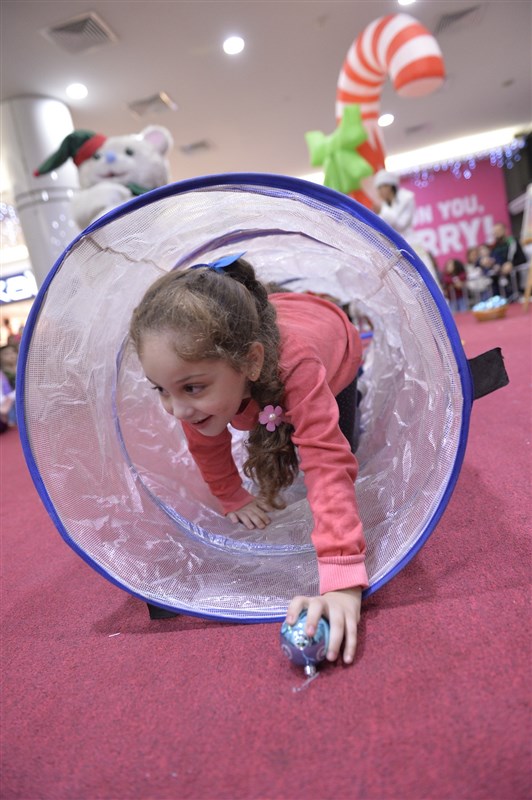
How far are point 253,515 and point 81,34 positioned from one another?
3465 mm

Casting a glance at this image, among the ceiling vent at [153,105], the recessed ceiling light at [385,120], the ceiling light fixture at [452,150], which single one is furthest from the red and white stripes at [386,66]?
the ceiling light fixture at [452,150]

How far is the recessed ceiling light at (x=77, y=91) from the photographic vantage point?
395 centimetres

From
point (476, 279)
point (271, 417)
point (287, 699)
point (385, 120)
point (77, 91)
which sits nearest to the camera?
point (287, 699)

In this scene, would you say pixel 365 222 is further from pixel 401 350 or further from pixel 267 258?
pixel 267 258

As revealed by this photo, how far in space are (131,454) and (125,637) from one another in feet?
1.54

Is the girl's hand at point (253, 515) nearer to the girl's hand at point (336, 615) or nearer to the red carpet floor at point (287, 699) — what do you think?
the red carpet floor at point (287, 699)

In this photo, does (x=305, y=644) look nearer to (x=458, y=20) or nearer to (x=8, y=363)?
(x=8, y=363)

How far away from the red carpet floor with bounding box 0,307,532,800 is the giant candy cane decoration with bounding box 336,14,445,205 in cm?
237

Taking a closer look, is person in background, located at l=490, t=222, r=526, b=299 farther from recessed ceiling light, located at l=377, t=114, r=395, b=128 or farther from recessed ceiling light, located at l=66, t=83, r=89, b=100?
recessed ceiling light, located at l=66, t=83, r=89, b=100

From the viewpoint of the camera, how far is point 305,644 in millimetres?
664

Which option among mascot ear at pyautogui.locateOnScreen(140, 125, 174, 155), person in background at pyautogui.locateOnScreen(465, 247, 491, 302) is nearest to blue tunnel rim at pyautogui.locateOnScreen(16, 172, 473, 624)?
mascot ear at pyautogui.locateOnScreen(140, 125, 174, 155)

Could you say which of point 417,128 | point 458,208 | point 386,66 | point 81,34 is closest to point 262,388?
point 386,66

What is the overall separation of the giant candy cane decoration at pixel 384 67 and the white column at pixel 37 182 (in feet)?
6.56

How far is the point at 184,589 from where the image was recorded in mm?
889
